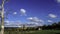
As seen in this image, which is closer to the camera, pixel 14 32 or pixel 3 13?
pixel 3 13

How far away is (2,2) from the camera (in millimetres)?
16578

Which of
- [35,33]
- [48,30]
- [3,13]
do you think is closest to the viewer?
[3,13]

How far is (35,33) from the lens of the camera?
27562 millimetres

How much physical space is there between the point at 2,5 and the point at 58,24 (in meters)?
17.2

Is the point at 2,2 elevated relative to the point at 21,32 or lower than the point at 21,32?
elevated

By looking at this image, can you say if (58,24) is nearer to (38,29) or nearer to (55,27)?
(55,27)

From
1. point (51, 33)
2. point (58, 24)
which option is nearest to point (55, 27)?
point (58, 24)

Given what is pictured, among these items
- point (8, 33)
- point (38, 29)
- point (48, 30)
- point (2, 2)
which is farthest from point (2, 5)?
point (48, 30)

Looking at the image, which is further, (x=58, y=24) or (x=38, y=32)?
(x=58, y=24)

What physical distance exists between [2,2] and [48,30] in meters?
15.9

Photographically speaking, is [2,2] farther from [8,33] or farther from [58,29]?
[58,29]

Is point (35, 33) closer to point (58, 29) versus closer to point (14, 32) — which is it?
point (14, 32)

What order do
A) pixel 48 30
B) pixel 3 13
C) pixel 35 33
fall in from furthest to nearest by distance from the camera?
pixel 48 30
pixel 35 33
pixel 3 13

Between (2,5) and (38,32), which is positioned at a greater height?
(2,5)
